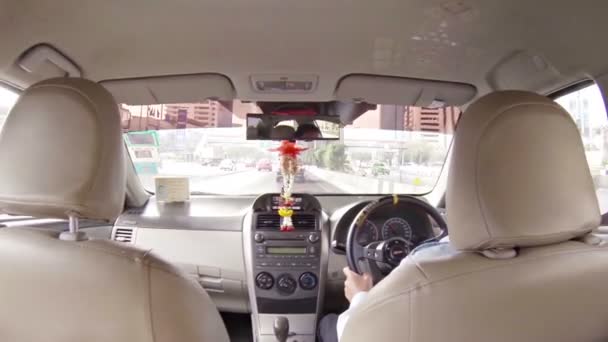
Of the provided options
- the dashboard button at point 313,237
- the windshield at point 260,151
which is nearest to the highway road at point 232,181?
the windshield at point 260,151

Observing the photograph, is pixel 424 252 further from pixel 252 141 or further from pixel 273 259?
pixel 252 141

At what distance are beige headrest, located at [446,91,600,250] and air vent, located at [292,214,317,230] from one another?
1.97 m

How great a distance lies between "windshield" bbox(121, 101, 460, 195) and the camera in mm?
3883

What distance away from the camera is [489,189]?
1.33 meters

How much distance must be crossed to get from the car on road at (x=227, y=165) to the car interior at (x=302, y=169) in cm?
2

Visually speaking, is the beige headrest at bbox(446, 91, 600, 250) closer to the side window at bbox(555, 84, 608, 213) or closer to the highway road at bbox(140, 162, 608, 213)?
the side window at bbox(555, 84, 608, 213)

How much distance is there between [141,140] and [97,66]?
111 cm

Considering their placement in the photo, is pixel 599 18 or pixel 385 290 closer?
pixel 385 290

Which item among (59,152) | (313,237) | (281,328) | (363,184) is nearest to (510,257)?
(59,152)

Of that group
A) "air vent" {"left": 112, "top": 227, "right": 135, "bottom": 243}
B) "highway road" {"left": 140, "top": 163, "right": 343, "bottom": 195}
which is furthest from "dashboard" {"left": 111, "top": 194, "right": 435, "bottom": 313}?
"highway road" {"left": 140, "top": 163, "right": 343, "bottom": 195}

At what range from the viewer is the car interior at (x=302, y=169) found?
1347 millimetres

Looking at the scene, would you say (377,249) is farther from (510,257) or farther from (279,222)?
(510,257)

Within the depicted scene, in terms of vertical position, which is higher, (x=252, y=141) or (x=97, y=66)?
(x=97, y=66)

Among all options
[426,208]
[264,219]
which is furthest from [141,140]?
[426,208]
